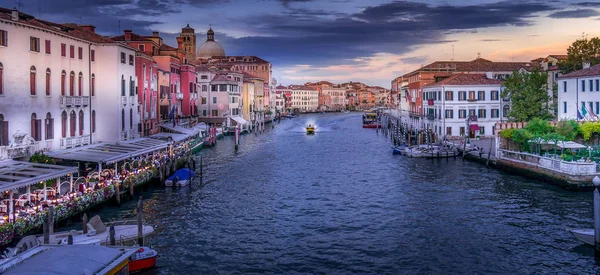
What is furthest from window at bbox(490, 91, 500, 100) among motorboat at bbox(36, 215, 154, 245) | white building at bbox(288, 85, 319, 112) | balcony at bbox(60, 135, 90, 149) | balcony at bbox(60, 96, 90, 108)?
white building at bbox(288, 85, 319, 112)

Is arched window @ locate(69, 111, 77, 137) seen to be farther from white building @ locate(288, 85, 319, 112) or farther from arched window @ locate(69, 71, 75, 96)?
white building @ locate(288, 85, 319, 112)

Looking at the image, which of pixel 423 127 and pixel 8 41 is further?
pixel 423 127

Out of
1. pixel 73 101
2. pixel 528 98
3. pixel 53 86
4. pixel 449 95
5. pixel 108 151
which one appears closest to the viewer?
pixel 53 86

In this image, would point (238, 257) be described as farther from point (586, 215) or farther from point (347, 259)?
point (586, 215)

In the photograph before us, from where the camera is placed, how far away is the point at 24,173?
18.4 m

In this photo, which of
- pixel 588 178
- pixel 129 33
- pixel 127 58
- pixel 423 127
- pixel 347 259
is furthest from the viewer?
pixel 423 127

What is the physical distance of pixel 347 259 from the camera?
16422 mm

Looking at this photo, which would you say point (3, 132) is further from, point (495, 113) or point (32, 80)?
point (495, 113)

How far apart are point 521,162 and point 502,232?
1218 cm

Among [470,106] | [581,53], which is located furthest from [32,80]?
[581,53]

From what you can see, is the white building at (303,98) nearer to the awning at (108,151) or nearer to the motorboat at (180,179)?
the awning at (108,151)

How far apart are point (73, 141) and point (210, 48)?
288 feet

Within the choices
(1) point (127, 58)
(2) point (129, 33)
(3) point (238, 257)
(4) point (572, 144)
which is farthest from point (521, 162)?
(2) point (129, 33)

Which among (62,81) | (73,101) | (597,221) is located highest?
(62,81)
